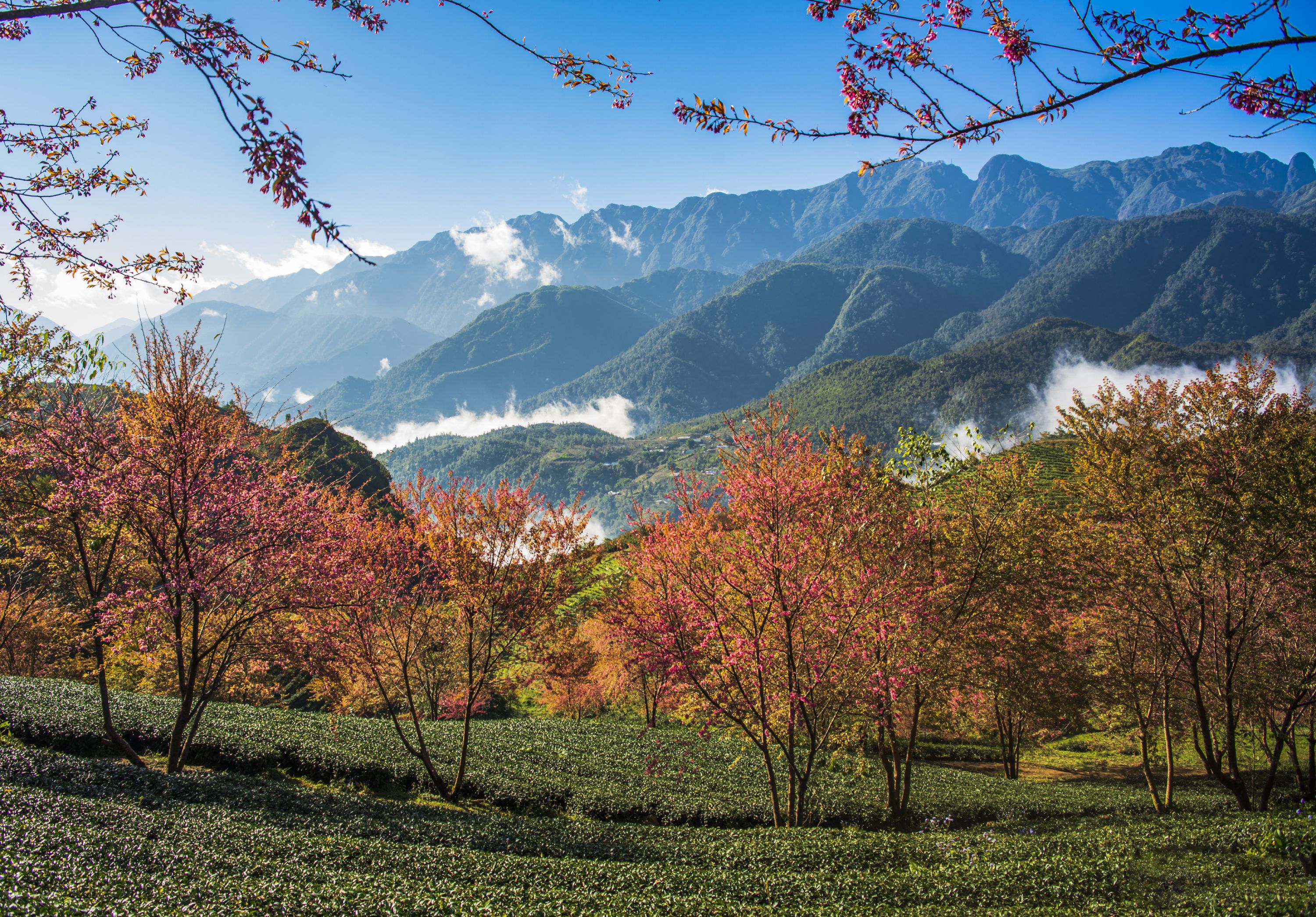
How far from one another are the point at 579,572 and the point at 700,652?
3.58m

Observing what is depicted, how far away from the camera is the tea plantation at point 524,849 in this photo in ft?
22.4

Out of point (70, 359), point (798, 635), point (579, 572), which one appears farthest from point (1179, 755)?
point (70, 359)

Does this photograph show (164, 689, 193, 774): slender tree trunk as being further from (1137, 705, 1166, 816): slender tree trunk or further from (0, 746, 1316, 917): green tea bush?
(1137, 705, 1166, 816): slender tree trunk

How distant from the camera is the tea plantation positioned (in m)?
6.83

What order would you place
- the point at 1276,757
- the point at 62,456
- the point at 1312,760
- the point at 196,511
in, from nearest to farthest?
the point at 62,456
the point at 196,511
the point at 1276,757
the point at 1312,760

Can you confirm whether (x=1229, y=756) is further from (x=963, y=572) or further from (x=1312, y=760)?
(x=963, y=572)

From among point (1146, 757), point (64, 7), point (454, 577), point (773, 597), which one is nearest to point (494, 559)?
point (454, 577)

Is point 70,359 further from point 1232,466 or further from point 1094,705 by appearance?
point 1094,705

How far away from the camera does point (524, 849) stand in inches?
397

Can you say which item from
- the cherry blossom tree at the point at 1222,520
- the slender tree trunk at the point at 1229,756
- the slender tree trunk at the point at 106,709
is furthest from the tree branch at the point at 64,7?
the slender tree trunk at the point at 1229,756

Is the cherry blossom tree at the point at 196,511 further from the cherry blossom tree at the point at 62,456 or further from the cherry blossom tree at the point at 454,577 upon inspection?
the cherry blossom tree at the point at 454,577

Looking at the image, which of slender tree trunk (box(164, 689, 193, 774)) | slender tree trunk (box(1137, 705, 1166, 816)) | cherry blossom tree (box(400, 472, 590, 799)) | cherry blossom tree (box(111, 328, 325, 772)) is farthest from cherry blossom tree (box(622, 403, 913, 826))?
slender tree trunk (box(1137, 705, 1166, 816))

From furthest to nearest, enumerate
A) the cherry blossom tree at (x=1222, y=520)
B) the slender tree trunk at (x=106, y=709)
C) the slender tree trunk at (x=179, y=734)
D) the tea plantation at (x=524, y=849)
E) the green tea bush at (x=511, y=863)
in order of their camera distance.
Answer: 1. the cherry blossom tree at (x=1222, y=520)
2. the slender tree trunk at (x=106, y=709)
3. the slender tree trunk at (x=179, y=734)
4. the tea plantation at (x=524, y=849)
5. the green tea bush at (x=511, y=863)

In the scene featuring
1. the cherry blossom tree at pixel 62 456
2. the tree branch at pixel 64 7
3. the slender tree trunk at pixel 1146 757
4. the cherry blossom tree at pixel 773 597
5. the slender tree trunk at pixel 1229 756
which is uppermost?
the tree branch at pixel 64 7
